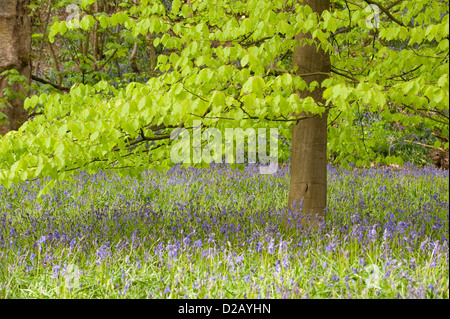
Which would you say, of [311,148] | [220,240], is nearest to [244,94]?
[311,148]

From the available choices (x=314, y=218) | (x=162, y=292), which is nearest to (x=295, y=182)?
(x=314, y=218)

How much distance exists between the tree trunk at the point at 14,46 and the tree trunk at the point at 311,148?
17.7ft

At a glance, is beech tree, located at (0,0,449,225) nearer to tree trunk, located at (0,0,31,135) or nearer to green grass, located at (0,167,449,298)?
green grass, located at (0,167,449,298)

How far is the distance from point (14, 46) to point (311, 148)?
5897mm

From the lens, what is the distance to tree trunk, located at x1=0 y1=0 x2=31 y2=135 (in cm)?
808

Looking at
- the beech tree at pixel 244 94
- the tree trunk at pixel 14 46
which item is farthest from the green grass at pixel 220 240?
the tree trunk at pixel 14 46

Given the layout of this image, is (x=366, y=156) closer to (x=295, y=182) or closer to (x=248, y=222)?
(x=295, y=182)

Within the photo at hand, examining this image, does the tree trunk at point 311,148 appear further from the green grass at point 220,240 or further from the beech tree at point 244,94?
the green grass at point 220,240

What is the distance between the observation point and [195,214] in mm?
5770

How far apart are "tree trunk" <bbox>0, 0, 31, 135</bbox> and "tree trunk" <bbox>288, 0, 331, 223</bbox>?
5399 millimetres

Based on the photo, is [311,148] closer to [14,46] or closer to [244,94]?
[244,94]

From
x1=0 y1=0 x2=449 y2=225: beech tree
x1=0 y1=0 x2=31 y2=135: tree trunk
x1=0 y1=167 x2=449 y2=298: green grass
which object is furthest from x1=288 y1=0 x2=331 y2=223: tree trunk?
x1=0 y1=0 x2=31 y2=135: tree trunk

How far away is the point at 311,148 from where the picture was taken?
4.97 m
